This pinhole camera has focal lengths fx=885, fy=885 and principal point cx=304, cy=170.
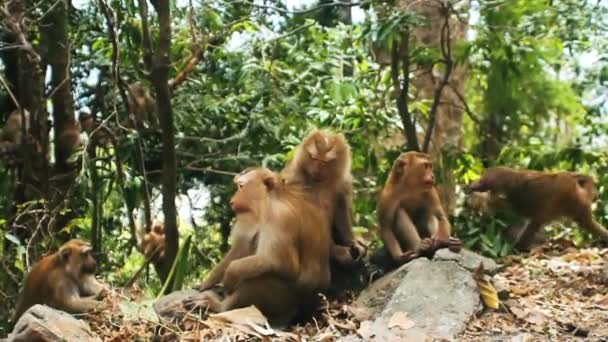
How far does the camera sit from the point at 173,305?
5.42 metres

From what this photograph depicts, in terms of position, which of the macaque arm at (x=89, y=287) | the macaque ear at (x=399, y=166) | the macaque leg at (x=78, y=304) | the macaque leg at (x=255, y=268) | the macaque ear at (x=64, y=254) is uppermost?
the macaque ear at (x=399, y=166)

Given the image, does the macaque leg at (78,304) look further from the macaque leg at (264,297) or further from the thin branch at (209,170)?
the thin branch at (209,170)

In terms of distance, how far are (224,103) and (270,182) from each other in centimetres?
290

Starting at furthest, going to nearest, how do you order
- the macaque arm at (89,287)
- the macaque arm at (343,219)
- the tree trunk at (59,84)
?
the tree trunk at (59,84) → the macaque arm at (89,287) → the macaque arm at (343,219)

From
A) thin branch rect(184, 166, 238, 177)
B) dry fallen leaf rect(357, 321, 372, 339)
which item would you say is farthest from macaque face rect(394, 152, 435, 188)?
thin branch rect(184, 166, 238, 177)

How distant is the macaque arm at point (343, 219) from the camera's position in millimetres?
6016

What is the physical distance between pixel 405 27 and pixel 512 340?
3.04m

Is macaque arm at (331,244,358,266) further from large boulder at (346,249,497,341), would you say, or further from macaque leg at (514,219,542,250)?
macaque leg at (514,219,542,250)

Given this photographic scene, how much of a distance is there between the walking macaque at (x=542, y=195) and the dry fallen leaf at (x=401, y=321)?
10.4ft

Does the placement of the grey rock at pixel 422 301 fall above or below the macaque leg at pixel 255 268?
below

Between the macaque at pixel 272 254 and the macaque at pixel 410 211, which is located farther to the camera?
the macaque at pixel 410 211

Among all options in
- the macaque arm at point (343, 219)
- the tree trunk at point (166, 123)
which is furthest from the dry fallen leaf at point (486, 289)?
the tree trunk at point (166, 123)

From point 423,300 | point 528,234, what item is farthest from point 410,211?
point 528,234

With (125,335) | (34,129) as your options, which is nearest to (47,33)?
(34,129)
